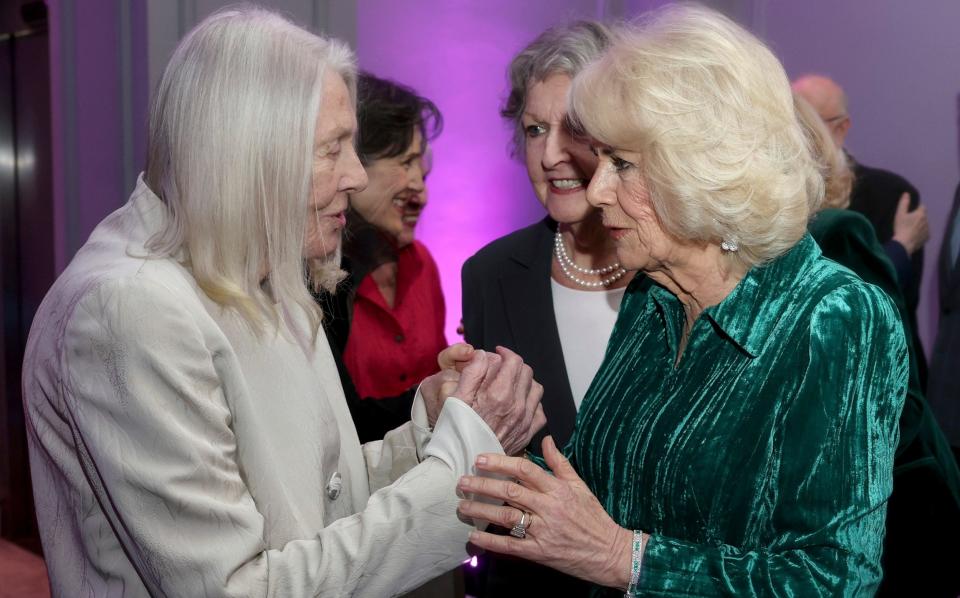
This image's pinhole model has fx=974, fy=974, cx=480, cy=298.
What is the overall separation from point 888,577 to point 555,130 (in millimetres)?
1247

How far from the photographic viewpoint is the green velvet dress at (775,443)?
1379mm

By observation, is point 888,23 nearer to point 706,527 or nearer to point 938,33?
point 938,33

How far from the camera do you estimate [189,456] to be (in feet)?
4.25

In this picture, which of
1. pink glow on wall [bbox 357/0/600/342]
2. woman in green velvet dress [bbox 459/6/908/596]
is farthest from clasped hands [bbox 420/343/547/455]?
pink glow on wall [bbox 357/0/600/342]

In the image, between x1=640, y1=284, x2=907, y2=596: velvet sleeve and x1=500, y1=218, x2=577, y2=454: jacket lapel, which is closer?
x1=640, y1=284, x2=907, y2=596: velvet sleeve

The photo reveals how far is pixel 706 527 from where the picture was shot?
1515mm

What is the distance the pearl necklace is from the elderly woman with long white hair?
2.59 ft

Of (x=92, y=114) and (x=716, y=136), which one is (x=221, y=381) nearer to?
(x=716, y=136)

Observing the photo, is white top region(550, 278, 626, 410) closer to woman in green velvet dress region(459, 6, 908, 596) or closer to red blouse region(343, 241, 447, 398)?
woman in green velvet dress region(459, 6, 908, 596)

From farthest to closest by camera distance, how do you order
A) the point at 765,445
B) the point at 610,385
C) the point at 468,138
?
the point at 468,138 < the point at 610,385 < the point at 765,445

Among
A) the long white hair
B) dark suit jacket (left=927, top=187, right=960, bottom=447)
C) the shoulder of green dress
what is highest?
the long white hair

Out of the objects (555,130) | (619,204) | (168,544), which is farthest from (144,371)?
(555,130)

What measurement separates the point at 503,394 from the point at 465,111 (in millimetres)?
2581

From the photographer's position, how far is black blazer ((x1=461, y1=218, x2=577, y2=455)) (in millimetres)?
2223
